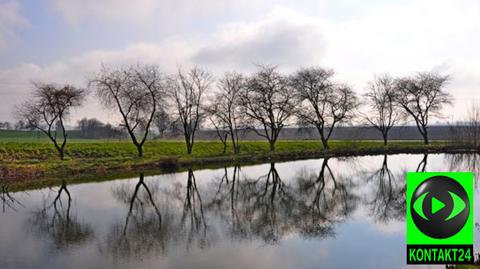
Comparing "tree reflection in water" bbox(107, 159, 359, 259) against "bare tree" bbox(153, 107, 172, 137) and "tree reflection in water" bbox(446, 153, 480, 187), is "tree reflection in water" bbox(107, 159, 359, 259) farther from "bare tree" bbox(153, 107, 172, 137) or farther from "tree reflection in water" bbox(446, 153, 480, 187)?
"bare tree" bbox(153, 107, 172, 137)

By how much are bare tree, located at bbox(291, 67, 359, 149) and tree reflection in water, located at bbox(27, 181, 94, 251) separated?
36205mm

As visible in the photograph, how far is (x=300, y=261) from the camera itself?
31.4 ft

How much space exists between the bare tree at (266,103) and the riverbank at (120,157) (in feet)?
15.6

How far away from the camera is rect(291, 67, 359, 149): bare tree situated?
50031 millimetres

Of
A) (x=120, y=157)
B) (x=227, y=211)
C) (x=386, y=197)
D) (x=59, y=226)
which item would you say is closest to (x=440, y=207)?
(x=227, y=211)

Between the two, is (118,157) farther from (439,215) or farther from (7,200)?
(439,215)

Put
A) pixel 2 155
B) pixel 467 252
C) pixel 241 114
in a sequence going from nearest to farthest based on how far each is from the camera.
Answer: pixel 467 252
pixel 2 155
pixel 241 114

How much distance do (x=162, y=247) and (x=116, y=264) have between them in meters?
1.55

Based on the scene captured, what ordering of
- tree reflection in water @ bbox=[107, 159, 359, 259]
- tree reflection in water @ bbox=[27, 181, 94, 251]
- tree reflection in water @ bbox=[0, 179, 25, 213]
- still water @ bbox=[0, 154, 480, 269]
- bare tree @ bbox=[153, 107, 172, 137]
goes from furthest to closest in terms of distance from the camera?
bare tree @ bbox=[153, 107, 172, 137] → tree reflection in water @ bbox=[0, 179, 25, 213] → tree reflection in water @ bbox=[27, 181, 94, 251] → tree reflection in water @ bbox=[107, 159, 359, 259] → still water @ bbox=[0, 154, 480, 269]

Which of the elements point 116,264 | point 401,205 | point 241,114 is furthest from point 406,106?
point 116,264

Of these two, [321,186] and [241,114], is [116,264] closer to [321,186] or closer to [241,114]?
[321,186]

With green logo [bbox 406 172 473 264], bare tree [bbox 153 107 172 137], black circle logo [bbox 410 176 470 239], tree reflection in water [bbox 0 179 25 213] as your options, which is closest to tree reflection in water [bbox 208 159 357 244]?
green logo [bbox 406 172 473 264]

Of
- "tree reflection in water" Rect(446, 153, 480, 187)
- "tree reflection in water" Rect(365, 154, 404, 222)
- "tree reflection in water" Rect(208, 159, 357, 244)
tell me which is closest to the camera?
"tree reflection in water" Rect(208, 159, 357, 244)

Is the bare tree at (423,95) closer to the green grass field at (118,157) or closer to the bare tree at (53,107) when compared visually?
the green grass field at (118,157)
